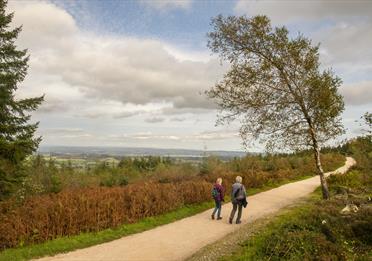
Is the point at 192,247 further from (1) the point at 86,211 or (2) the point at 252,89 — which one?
(2) the point at 252,89

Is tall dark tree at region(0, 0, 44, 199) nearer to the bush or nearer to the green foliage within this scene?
the bush

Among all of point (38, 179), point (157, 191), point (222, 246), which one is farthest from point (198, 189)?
point (38, 179)

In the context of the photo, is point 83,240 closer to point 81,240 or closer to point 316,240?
point 81,240

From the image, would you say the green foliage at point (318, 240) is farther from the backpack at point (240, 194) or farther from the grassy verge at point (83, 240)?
the grassy verge at point (83, 240)

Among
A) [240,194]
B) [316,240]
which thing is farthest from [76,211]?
Result: [316,240]

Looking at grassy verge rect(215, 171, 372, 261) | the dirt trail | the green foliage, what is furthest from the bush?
the green foliage

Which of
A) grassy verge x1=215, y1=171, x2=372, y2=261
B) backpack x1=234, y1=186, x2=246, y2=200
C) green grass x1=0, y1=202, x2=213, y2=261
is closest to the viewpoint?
grassy verge x1=215, y1=171, x2=372, y2=261

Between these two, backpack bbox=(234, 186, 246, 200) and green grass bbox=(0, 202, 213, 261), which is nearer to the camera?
green grass bbox=(0, 202, 213, 261)

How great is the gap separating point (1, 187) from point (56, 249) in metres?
10.0

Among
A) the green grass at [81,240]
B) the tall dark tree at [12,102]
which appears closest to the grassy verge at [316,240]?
the green grass at [81,240]

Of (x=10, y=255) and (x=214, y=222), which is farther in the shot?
(x=214, y=222)

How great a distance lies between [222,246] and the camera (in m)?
11.2

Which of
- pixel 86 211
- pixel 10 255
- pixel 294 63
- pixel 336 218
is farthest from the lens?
pixel 294 63

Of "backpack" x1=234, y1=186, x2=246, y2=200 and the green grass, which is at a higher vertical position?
"backpack" x1=234, y1=186, x2=246, y2=200
